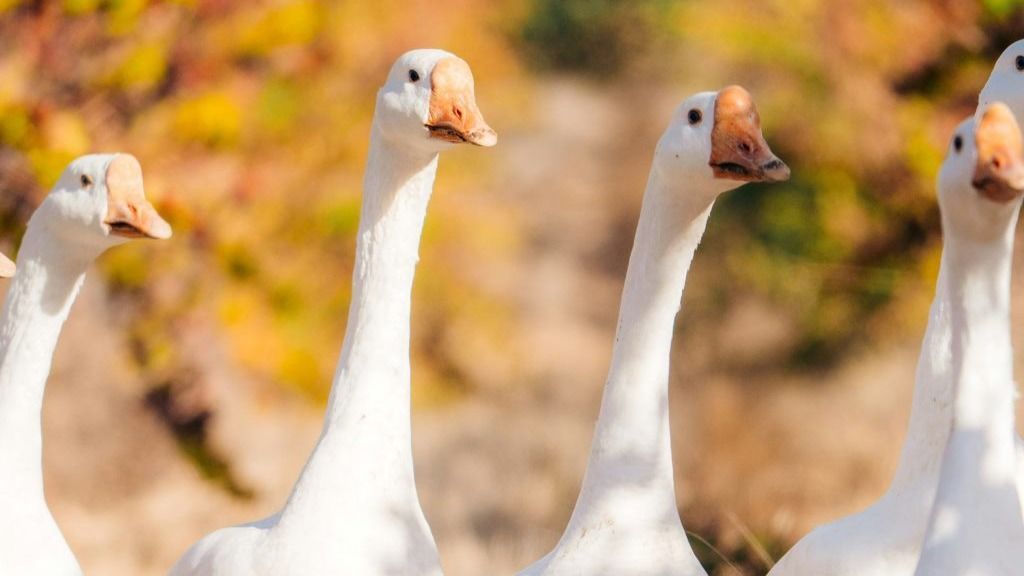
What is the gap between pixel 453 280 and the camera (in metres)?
12.6

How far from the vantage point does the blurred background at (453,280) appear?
7836mm

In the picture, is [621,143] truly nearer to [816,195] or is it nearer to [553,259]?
[553,259]

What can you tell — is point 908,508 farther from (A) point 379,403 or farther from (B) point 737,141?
(A) point 379,403

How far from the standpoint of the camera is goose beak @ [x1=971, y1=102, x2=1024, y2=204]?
322 centimetres

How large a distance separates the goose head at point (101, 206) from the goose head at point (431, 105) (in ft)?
2.22

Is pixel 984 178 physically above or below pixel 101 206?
below

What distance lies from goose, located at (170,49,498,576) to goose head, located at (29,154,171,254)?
0.62 m

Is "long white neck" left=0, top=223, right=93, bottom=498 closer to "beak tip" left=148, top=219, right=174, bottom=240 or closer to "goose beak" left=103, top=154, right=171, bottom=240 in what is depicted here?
"goose beak" left=103, top=154, right=171, bottom=240

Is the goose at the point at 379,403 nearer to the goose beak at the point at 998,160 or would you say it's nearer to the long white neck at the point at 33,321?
the long white neck at the point at 33,321

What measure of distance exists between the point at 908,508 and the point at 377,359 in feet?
4.86

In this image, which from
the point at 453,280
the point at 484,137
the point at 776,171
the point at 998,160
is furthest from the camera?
the point at 453,280

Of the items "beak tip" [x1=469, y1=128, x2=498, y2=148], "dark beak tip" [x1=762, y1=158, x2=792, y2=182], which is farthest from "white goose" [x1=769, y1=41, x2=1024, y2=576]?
"beak tip" [x1=469, y1=128, x2=498, y2=148]

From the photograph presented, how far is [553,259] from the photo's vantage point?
1759 centimetres

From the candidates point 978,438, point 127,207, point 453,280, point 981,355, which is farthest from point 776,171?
point 453,280
